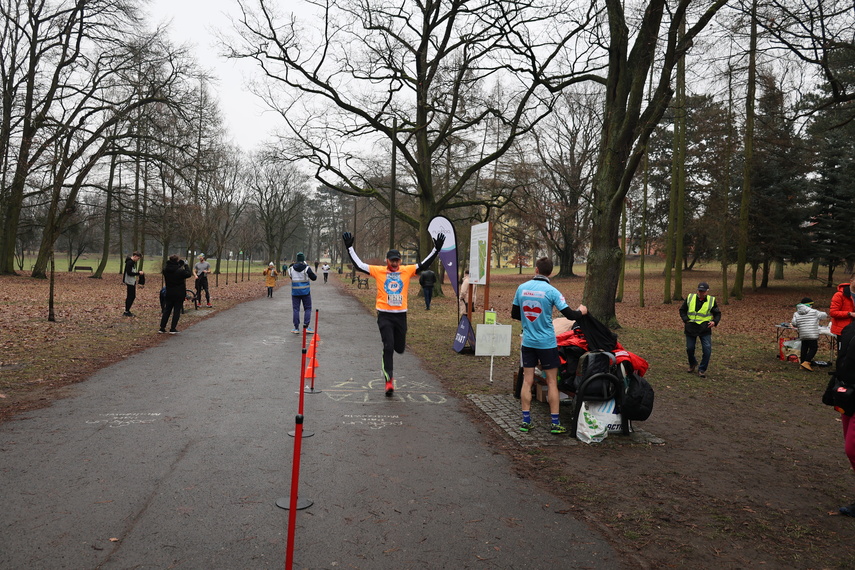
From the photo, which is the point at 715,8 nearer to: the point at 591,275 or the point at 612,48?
the point at 612,48

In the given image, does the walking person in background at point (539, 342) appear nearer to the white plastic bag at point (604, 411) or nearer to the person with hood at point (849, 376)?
the white plastic bag at point (604, 411)

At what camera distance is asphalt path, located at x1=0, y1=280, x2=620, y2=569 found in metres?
3.33

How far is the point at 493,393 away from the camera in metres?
8.20

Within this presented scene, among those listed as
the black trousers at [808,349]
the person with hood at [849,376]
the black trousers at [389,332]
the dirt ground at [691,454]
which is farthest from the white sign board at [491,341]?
the black trousers at [808,349]

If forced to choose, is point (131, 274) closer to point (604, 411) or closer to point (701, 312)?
point (604, 411)

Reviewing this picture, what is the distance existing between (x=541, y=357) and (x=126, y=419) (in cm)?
463

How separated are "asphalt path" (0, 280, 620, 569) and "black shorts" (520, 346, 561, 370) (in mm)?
1004

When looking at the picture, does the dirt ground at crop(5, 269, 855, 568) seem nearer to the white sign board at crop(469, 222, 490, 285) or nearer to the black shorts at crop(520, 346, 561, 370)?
the black shorts at crop(520, 346, 561, 370)

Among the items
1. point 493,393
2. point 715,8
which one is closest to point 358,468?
point 493,393

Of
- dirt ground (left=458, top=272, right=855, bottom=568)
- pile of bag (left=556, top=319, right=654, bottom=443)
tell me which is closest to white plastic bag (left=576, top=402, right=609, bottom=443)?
pile of bag (left=556, top=319, right=654, bottom=443)

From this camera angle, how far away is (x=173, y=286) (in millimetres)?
13023

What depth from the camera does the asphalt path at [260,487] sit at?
3334mm

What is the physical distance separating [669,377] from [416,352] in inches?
200

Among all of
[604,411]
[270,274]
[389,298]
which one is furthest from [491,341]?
[270,274]
